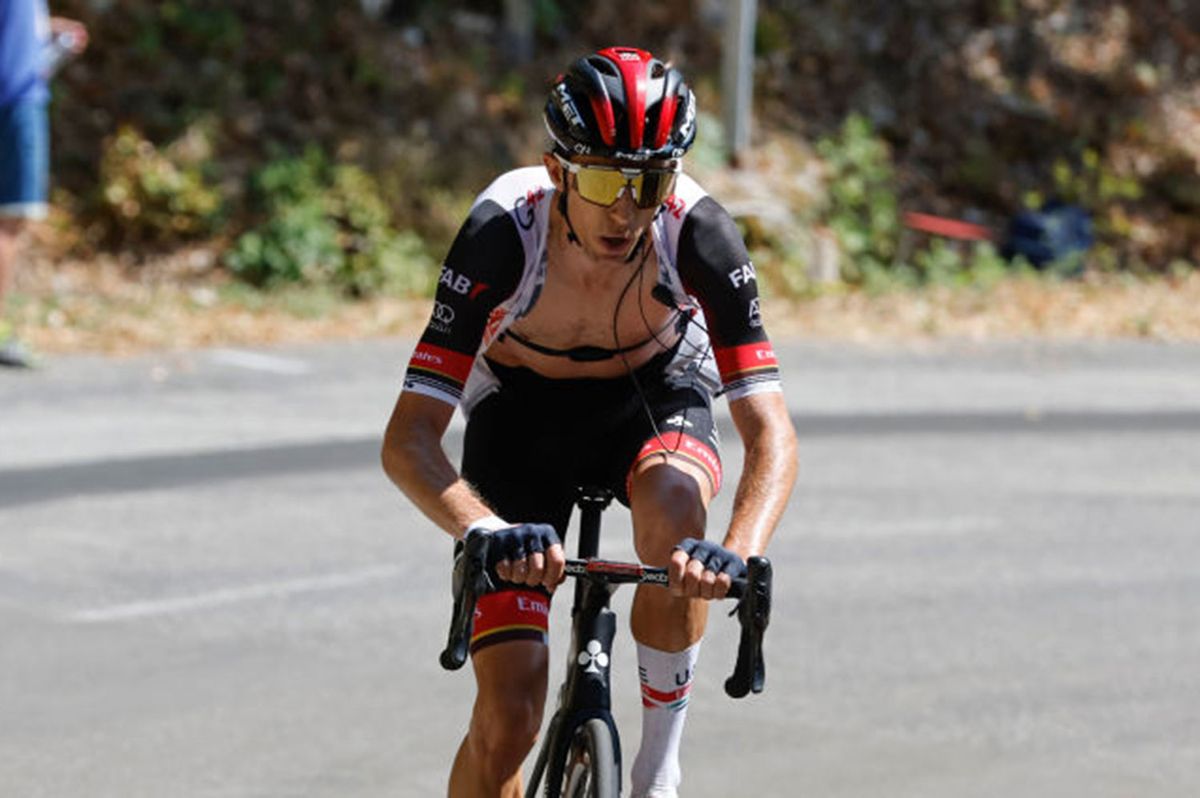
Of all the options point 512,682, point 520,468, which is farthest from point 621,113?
point 512,682

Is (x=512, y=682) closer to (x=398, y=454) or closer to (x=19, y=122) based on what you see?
(x=398, y=454)

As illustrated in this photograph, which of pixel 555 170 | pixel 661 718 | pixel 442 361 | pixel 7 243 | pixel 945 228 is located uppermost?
pixel 555 170

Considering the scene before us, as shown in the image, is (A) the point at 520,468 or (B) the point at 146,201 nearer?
(A) the point at 520,468

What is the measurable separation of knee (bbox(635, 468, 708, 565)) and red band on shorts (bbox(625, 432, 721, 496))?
0.13 meters

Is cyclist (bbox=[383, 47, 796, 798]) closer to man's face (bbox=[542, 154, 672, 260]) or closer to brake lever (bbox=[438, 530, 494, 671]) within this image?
man's face (bbox=[542, 154, 672, 260])

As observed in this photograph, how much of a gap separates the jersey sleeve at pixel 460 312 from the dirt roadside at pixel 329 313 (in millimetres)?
8857

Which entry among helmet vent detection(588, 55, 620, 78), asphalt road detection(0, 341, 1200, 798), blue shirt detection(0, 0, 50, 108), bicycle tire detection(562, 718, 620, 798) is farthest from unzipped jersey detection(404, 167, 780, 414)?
blue shirt detection(0, 0, 50, 108)

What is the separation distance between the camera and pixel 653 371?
4.97 meters

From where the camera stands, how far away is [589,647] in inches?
184

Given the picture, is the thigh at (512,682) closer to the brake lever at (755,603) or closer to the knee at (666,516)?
the knee at (666,516)

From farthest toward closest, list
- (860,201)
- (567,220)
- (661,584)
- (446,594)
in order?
(860,201)
(446,594)
(567,220)
(661,584)

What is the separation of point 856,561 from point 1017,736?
2387 mm

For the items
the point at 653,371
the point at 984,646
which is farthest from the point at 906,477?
the point at 653,371

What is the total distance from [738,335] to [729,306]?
0.06 metres
